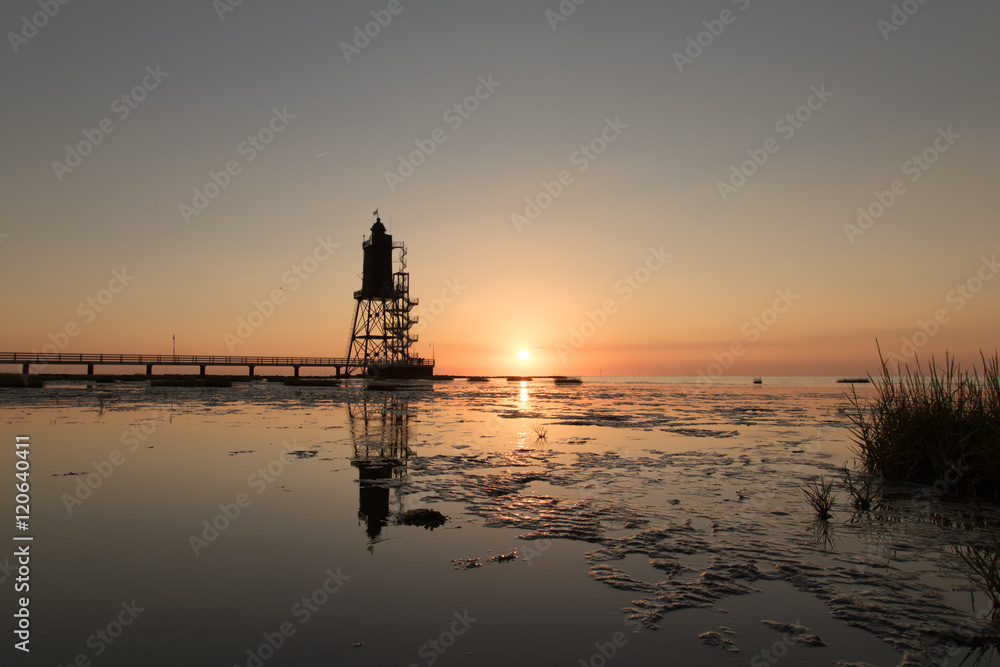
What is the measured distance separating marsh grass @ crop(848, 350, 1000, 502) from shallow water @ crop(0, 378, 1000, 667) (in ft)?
3.93

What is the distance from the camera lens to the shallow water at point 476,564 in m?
4.80

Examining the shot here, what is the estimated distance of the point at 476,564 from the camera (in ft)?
22.3

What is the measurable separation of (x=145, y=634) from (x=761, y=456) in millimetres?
15100

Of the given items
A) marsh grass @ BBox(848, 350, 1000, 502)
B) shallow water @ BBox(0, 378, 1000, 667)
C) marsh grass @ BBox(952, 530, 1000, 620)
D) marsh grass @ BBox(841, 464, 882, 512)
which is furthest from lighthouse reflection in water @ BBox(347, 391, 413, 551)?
marsh grass @ BBox(848, 350, 1000, 502)

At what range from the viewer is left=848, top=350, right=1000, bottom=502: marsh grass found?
1054 centimetres

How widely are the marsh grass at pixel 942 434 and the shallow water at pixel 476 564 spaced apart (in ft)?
3.93

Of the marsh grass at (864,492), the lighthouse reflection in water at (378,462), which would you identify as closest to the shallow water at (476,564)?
the lighthouse reflection in water at (378,462)

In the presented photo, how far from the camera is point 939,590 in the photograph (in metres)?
6.09

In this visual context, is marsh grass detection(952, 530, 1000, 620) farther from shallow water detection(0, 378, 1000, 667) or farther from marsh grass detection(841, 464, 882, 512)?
marsh grass detection(841, 464, 882, 512)

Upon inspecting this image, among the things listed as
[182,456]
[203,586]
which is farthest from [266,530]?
[182,456]

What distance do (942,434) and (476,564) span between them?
10.5 meters

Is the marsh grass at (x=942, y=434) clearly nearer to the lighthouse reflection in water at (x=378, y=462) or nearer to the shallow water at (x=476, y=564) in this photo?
the shallow water at (x=476, y=564)

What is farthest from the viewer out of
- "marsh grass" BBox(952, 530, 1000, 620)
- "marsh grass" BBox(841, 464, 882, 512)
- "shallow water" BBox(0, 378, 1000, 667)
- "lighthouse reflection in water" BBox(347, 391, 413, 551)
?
"marsh grass" BBox(841, 464, 882, 512)

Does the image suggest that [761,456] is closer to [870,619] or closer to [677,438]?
[677,438]
